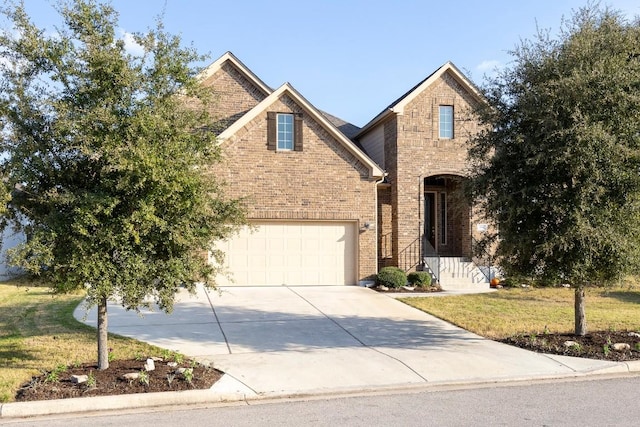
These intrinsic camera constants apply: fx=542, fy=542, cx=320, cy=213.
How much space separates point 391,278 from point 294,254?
311 centimetres

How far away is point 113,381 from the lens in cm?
709

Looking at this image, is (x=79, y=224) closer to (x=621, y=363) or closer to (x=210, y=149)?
(x=210, y=149)

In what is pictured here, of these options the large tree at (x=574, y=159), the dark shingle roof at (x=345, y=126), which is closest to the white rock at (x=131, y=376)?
the large tree at (x=574, y=159)

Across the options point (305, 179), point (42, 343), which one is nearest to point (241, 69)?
point (305, 179)

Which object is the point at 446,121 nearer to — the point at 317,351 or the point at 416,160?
the point at 416,160

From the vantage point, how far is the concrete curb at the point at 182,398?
624cm

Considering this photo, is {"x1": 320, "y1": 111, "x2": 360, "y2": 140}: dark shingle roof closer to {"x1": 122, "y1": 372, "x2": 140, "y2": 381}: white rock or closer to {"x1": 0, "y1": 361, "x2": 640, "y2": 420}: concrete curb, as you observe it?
{"x1": 0, "y1": 361, "x2": 640, "y2": 420}: concrete curb

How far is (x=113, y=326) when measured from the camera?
10750mm

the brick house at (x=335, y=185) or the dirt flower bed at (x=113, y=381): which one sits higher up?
the brick house at (x=335, y=185)

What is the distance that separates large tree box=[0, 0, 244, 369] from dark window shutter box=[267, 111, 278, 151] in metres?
9.50

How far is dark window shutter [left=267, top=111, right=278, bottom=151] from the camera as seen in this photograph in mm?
16875

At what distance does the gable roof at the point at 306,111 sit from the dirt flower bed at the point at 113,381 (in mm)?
9768

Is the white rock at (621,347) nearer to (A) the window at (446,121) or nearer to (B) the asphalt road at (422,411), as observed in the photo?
(B) the asphalt road at (422,411)

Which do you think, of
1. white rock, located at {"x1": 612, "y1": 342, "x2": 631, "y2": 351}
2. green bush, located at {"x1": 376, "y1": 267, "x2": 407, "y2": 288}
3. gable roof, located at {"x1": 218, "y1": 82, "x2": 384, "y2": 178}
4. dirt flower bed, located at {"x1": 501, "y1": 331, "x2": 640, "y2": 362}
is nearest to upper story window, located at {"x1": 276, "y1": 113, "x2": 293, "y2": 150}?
gable roof, located at {"x1": 218, "y1": 82, "x2": 384, "y2": 178}
